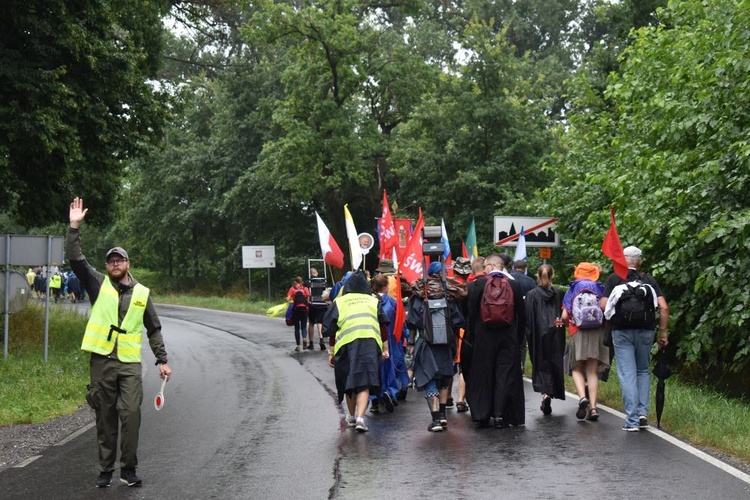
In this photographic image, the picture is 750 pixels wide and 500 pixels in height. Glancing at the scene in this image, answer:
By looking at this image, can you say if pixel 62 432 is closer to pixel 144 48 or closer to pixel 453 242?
pixel 144 48

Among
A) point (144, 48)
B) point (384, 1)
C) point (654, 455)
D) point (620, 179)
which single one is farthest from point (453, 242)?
point (654, 455)

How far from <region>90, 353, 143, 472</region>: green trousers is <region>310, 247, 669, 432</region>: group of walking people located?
3063 mm

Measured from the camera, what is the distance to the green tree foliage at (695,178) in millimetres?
12812

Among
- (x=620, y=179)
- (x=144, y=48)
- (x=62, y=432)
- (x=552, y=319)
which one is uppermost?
(x=144, y=48)

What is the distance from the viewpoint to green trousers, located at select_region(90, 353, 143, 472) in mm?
7992

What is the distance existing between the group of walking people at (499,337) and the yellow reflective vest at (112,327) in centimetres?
314

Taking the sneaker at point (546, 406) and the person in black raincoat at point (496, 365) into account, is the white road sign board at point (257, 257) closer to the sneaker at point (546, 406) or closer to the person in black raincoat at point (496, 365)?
the sneaker at point (546, 406)

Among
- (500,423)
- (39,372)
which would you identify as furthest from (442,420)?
(39,372)

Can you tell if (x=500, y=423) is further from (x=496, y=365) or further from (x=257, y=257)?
(x=257, y=257)

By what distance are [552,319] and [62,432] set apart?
5.62m

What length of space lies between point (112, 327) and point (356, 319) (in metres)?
3.48

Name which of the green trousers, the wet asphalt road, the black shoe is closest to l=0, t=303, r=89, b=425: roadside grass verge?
the wet asphalt road

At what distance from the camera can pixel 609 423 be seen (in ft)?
35.4

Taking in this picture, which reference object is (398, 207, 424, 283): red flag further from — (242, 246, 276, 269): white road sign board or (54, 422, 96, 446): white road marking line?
(242, 246, 276, 269): white road sign board
